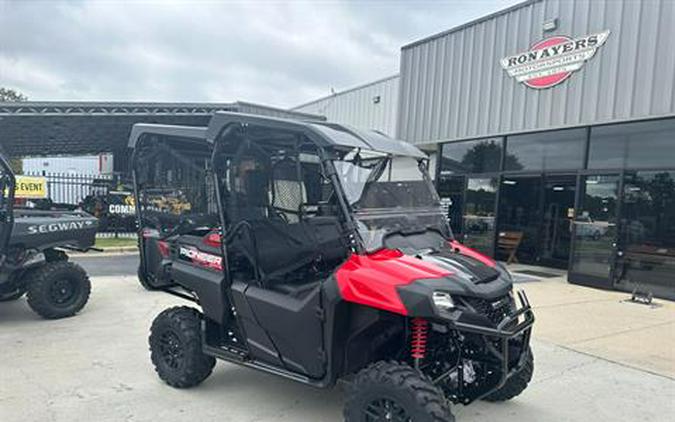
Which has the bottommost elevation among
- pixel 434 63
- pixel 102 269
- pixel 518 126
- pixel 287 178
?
pixel 102 269

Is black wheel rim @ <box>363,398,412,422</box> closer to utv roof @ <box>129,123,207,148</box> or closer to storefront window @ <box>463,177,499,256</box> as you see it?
utv roof @ <box>129,123,207,148</box>

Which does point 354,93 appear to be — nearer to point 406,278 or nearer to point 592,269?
point 592,269

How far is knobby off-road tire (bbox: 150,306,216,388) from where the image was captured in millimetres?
4000

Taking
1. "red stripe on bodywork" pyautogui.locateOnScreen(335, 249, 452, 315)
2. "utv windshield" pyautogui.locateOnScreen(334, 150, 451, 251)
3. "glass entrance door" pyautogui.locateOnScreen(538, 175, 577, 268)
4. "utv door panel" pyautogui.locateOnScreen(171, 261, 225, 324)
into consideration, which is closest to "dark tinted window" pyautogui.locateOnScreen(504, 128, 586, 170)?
"glass entrance door" pyautogui.locateOnScreen(538, 175, 577, 268)

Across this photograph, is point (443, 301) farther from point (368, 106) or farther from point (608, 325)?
point (368, 106)

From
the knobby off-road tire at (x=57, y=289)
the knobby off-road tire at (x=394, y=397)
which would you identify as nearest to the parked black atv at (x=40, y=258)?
the knobby off-road tire at (x=57, y=289)

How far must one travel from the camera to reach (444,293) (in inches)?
114

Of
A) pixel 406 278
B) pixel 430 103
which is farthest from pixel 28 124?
pixel 406 278

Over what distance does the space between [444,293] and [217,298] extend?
180cm

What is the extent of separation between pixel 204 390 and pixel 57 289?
3.02 metres

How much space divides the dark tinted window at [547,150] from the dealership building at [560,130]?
22 mm

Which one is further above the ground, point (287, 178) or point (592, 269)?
point (287, 178)

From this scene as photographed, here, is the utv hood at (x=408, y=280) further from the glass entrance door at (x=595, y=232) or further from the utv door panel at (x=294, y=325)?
the glass entrance door at (x=595, y=232)

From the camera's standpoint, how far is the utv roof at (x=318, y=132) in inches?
133
